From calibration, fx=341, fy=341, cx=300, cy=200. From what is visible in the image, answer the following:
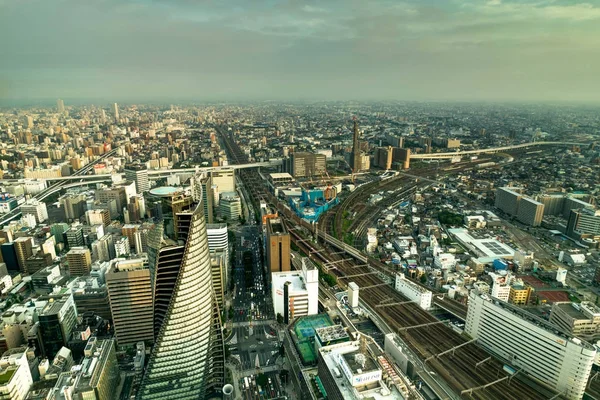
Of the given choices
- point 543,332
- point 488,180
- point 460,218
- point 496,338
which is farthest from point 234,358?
point 488,180

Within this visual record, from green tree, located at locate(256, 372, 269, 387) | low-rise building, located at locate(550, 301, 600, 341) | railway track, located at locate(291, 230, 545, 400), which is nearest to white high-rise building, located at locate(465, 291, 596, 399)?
railway track, located at locate(291, 230, 545, 400)

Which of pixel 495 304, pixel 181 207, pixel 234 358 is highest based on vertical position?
pixel 181 207

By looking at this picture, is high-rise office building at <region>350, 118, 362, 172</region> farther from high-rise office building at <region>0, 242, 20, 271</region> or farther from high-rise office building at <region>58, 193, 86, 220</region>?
high-rise office building at <region>0, 242, 20, 271</region>

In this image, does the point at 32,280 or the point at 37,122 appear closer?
the point at 32,280

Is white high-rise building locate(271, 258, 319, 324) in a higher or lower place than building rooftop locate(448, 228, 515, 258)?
higher

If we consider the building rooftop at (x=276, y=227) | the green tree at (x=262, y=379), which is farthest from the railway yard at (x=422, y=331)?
the green tree at (x=262, y=379)

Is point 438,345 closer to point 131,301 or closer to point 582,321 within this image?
point 582,321

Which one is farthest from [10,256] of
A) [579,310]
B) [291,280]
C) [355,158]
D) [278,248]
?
[355,158]

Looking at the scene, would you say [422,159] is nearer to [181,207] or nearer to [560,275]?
[560,275]
